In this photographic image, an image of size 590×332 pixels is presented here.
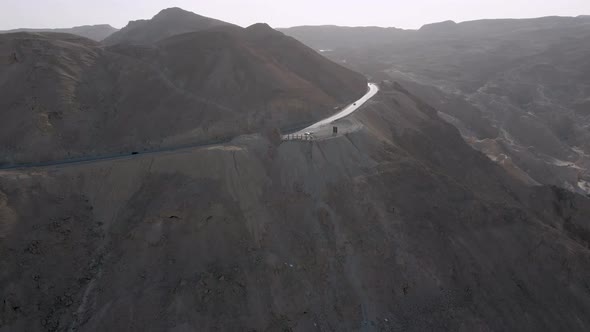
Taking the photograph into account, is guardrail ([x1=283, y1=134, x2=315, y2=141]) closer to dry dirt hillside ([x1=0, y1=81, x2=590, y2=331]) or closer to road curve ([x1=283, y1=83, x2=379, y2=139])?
road curve ([x1=283, y1=83, x2=379, y2=139])

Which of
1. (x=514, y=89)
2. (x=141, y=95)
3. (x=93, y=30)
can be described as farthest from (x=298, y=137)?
(x=93, y=30)

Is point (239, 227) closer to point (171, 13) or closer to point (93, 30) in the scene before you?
point (171, 13)

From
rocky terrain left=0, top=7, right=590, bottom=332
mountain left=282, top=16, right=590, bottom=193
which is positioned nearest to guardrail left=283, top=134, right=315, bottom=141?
rocky terrain left=0, top=7, right=590, bottom=332

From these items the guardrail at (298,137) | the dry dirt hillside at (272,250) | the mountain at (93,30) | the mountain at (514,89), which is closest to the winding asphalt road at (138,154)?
the guardrail at (298,137)

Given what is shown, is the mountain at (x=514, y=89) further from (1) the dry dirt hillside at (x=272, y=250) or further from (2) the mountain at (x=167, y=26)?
(2) the mountain at (x=167, y=26)

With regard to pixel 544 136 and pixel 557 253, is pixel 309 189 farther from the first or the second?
pixel 544 136

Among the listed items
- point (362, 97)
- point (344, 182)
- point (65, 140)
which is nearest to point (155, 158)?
point (65, 140)
